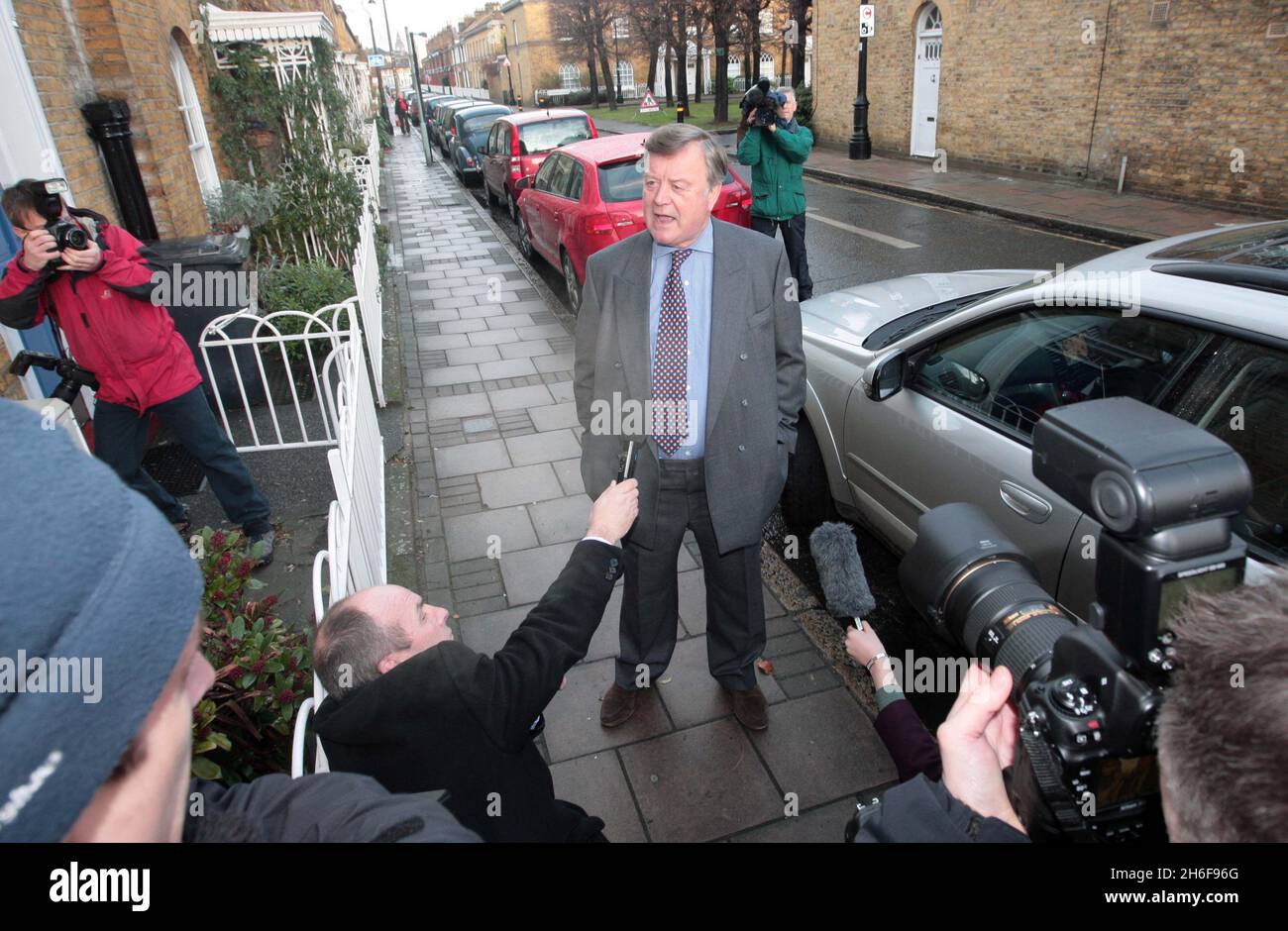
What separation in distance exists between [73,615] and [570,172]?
8009 millimetres

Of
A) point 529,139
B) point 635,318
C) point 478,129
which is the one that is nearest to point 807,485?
point 635,318

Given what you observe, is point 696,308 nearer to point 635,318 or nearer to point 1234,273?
point 635,318

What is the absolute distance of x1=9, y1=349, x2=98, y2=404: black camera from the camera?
3.30 metres

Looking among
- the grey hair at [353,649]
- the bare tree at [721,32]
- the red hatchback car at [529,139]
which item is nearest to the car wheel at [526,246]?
the red hatchback car at [529,139]

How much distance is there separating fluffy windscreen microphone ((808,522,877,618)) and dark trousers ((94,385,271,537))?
2.97m

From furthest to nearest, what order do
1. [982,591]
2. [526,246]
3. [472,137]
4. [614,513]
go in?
[472,137] < [526,246] < [614,513] < [982,591]

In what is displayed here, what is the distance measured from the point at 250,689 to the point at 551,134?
39.5 ft

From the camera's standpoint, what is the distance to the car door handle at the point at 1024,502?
2.47 metres

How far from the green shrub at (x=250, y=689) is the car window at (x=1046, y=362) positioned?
2.45m

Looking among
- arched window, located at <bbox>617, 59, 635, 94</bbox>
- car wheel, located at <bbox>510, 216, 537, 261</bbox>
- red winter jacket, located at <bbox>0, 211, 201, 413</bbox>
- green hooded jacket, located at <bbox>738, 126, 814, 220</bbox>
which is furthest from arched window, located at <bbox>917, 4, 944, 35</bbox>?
arched window, located at <bbox>617, 59, 635, 94</bbox>

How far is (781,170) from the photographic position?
6.99m

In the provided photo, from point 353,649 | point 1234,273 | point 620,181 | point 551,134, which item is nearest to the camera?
point 353,649

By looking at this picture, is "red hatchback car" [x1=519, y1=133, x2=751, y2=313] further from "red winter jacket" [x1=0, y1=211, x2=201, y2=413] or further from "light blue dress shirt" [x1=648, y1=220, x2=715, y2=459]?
"light blue dress shirt" [x1=648, y1=220, x2=715, y2=459]
